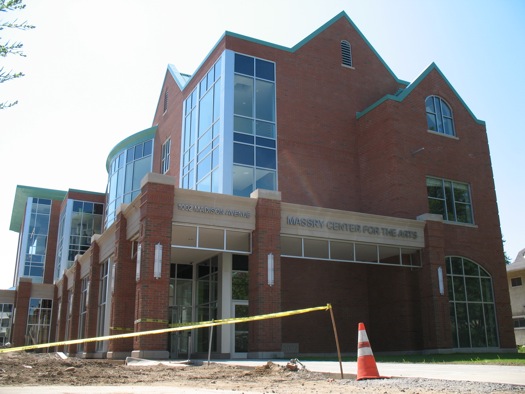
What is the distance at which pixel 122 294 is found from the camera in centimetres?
2125

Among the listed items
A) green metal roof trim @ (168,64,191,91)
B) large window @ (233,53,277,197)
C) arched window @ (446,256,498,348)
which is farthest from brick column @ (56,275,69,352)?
arched window @ (446,256,498,348)

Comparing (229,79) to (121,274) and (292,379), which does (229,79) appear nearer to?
(121,274)

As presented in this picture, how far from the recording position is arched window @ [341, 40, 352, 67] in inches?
1191

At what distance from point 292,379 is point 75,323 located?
77.9 ft

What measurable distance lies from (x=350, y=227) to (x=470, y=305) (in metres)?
8.04

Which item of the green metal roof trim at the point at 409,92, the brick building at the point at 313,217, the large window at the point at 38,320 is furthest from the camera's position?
the large window at the point at 38,320

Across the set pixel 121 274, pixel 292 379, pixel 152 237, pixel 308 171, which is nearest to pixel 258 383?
pixel 292 379

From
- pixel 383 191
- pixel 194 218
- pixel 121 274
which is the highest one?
pixel 383 191

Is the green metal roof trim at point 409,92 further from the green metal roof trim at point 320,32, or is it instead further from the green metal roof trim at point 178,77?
the green metal roof trim at point 178,77

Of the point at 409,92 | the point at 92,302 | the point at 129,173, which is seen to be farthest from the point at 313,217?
the point at 129,173

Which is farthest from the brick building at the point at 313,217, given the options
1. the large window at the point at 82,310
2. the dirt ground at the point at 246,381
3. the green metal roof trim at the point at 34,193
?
the green metal roof trim at the point at 34,193

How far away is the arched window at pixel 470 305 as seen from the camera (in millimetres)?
24719

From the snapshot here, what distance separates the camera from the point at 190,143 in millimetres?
29859

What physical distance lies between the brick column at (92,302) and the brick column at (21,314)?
17976mm
